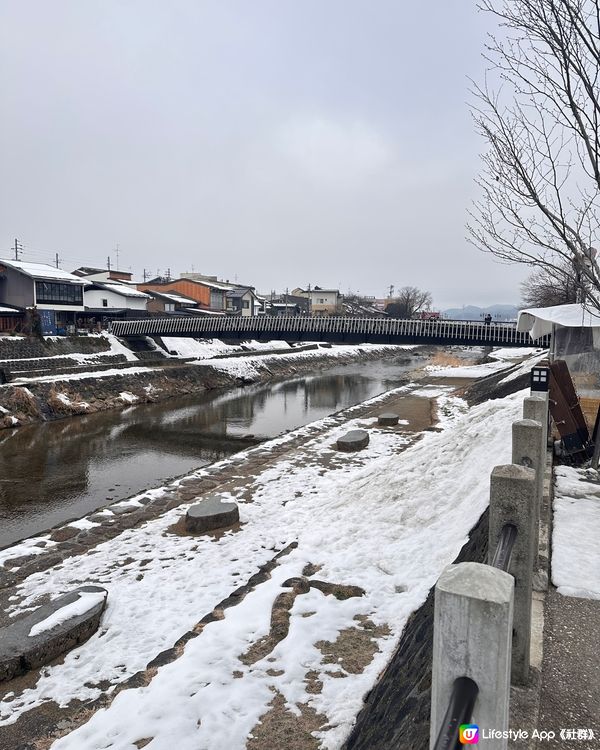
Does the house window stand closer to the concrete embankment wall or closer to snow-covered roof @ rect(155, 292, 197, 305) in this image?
snow-covered roof @ rect(155, 292, 197, 305)

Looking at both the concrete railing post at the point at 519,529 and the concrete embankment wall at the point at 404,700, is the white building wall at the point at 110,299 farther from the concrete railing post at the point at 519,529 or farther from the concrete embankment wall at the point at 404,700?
the concrete railing post at the point at 519,529

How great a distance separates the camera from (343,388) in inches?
1521

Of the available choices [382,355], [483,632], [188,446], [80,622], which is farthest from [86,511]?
[382,355]

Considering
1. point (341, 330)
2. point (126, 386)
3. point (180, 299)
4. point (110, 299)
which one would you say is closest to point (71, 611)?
point (126, 386)

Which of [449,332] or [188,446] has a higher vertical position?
[449,332]

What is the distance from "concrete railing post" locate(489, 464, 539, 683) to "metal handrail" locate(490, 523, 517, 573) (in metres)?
0.05

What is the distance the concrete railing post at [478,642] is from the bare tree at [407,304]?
80693 mm

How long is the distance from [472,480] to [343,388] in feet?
98.7

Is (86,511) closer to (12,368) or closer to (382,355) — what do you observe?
(12,368)

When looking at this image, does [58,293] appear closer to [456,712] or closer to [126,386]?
[126,386]

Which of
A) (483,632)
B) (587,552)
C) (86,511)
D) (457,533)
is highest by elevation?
(483,632)

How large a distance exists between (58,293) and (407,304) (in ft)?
244

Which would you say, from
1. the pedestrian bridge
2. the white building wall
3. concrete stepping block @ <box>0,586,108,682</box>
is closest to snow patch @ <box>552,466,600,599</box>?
concrete stepping block @ <box>0,586,108,682</box>

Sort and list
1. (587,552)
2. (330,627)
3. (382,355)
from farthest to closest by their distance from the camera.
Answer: (382,355)
(330,627)
(587,552)
